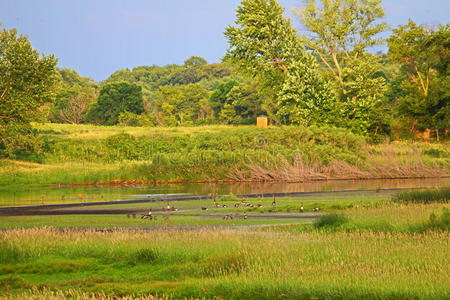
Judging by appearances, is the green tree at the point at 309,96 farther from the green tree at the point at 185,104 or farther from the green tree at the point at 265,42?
the green tree at the point at 185,104

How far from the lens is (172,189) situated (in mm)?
47188

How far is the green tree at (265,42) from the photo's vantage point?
69844 mm

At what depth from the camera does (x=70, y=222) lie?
27328 mm

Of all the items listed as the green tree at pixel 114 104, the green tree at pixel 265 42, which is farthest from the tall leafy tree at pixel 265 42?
the green tree at pixel 114 104

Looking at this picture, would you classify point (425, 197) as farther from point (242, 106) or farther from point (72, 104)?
point (72, 104)

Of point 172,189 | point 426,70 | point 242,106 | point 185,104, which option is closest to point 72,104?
point 185,104

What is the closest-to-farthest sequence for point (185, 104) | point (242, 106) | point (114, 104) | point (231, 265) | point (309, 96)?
point (231, 265), point (309, 96), point (114, 104), point (242, 106), point (185, 104)

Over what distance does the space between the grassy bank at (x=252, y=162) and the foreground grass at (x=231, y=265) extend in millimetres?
32164

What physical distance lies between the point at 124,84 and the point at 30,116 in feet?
208

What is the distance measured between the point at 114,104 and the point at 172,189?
6834 centimetres

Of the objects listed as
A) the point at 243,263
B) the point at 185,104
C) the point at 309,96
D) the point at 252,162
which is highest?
the point at 185,104

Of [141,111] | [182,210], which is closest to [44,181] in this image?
[182,210]

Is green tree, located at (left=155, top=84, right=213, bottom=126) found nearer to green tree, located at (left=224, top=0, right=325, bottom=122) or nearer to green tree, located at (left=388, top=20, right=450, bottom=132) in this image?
green tree, located at (left=224, top=0, right=325, bottom=122)

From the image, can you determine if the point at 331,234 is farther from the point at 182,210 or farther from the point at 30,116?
the point at 30,116
